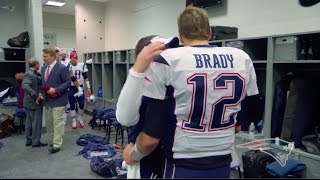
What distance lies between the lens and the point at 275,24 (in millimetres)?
3645

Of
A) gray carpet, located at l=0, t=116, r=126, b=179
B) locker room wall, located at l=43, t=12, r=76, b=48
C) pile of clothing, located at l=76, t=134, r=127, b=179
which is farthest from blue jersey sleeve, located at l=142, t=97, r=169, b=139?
locker room wall, located at l=43, t=12, r=76, b=48

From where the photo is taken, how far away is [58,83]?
3.96m

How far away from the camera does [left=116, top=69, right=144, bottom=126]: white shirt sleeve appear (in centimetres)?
106

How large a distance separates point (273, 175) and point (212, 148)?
1.56m

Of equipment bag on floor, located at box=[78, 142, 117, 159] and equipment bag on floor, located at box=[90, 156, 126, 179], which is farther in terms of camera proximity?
equipment bag on floor, located at box=[78, 142, 117, 159]

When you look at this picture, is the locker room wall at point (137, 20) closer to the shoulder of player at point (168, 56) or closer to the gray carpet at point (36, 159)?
the gray carpet at point (36, 159)

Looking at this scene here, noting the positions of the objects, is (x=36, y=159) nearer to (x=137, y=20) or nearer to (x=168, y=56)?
(x=168, y=56)

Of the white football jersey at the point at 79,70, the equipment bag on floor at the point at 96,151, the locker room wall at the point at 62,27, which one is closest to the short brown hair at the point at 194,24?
the equipment bag on floor at the point at 96,151

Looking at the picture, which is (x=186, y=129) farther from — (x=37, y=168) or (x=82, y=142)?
(x=82, y=142)

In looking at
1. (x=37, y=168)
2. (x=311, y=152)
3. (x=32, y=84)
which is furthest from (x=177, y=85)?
(x=32, y=84)

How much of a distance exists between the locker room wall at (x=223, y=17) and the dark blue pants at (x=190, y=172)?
2697 millimetres

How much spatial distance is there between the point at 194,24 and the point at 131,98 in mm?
392

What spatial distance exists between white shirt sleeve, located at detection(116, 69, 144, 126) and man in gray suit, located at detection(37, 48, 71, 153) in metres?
2.98

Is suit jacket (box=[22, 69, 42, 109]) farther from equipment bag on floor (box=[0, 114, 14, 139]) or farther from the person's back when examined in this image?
the person's back
